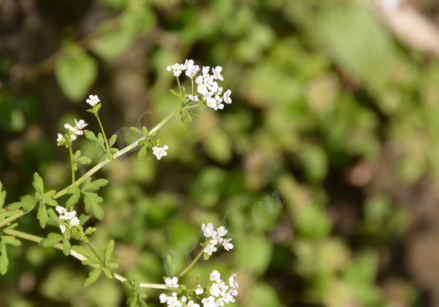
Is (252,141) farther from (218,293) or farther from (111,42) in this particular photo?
(218,293)

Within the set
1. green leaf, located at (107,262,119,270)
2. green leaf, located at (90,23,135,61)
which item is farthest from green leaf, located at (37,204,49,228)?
green leaf, located at (90,23,135,61)

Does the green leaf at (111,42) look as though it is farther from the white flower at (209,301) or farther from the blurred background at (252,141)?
the white flower at (209,301)

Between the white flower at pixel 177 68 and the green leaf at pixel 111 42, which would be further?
the green leaf at pixel 111 42

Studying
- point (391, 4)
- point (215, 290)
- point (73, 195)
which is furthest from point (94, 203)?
point (391, 4)

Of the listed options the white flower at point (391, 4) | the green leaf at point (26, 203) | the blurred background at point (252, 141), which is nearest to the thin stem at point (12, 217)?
the green leaf at point (26, 203)

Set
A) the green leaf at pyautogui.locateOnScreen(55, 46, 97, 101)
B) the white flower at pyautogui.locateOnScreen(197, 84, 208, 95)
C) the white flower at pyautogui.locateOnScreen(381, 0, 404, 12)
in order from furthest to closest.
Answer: the white flower at pyautogui.locateOnScreen(381, 0, 404, 12) < the green leaf at pyautogui.locateOnScreen(55, 46, 97, 101) < the white flower at pyautogui.locateOnScreen(197, 84, 208, 95)

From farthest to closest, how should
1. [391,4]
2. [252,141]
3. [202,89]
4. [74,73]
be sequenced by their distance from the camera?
[391,4] < [252,141] < [74,73] < [202,89]

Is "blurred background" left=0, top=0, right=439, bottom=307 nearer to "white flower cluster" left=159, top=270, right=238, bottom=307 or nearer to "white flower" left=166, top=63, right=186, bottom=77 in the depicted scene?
"white flower" left=166, top=63, right=186, bottom=77

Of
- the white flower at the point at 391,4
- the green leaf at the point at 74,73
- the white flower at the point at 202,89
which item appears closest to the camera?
the white flower at the point at 202,89
